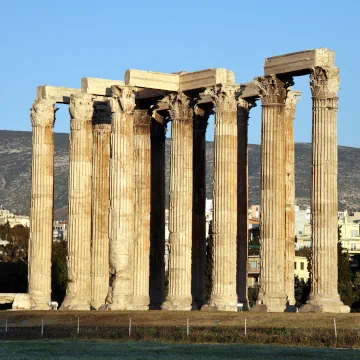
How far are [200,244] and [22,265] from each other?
4625 cm

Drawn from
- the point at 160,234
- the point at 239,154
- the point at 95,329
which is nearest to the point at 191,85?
the point at 239,154

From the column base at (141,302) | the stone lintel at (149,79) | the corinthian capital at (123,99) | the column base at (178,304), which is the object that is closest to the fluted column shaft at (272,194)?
the column base at (178,304)

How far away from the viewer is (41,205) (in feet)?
362

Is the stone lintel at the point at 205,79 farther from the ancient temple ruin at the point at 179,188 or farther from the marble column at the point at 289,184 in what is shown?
the marble column at the point at 289,184

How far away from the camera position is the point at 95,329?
87562 mm

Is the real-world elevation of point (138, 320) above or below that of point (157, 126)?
below

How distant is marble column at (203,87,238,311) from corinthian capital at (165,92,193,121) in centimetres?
414

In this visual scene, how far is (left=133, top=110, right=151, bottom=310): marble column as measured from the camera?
108m

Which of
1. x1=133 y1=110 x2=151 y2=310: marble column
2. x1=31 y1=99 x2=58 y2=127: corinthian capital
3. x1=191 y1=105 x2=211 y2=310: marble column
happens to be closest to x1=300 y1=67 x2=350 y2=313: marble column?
x1=191 y1=105 x2=211 y2=310: marble column

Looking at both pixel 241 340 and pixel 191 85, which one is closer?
pixel 241 340

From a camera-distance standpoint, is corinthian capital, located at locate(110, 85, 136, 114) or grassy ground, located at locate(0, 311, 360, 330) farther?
corinthian capital, located at locate(110, 85, 136, 114)

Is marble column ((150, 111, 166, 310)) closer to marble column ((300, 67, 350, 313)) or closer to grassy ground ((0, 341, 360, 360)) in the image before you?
marble column ((300, 67, 350, 313))

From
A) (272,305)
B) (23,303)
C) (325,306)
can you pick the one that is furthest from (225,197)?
(23,303)

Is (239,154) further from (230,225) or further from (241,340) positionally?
(241,340)
